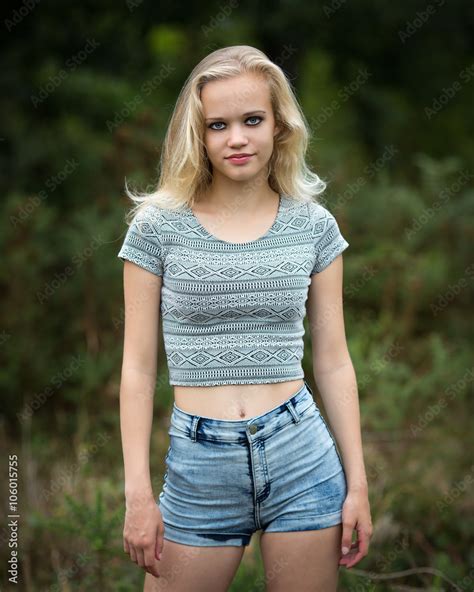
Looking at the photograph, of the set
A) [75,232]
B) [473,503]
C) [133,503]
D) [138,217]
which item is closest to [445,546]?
[473,503]

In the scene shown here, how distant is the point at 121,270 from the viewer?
18.7 ft

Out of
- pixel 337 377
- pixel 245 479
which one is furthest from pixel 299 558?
pixel 337 377

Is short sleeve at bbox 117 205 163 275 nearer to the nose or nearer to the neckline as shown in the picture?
the neckline

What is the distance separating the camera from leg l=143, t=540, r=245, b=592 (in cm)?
217

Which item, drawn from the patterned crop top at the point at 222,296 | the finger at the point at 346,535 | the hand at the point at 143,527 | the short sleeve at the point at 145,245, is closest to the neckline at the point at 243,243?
the patterned crop top at the point at 222,296

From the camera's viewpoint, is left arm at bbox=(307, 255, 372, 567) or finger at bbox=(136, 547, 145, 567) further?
left arm at bbox=(307, 255, 372, 567)

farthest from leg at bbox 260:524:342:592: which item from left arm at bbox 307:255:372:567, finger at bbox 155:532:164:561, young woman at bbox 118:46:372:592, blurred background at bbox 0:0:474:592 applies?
blurred background at bbox 0:0:474:592

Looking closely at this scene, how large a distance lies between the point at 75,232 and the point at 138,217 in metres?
3.68

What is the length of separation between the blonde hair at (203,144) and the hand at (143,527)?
817mm

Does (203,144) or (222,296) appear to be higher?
(203,144)

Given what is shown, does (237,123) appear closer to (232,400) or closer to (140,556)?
(232,400)

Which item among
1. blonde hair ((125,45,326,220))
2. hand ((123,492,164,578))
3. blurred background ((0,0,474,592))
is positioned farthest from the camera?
blurred background ((0,0,474,592))

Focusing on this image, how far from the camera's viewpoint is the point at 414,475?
439 cm

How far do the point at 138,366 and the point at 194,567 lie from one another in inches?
22.1
